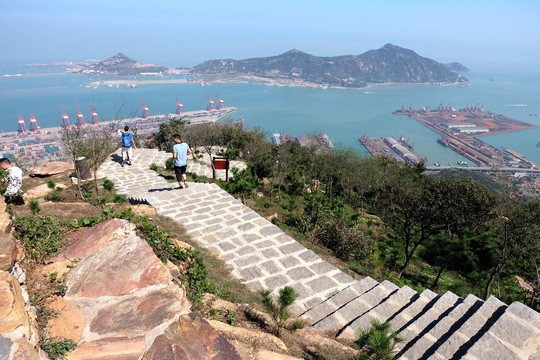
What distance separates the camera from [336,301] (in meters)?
5.00

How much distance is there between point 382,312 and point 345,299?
622 mm

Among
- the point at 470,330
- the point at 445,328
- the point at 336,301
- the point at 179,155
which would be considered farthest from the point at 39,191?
the point at 470,330

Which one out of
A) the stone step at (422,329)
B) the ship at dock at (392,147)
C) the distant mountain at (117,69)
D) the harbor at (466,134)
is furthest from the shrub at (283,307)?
the distant mountain at (117,69)

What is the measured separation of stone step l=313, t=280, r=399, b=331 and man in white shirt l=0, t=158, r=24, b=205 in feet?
23.0

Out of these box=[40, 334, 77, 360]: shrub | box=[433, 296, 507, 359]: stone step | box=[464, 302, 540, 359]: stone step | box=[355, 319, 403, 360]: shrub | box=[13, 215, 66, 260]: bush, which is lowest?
box=[433, 296, 507, 359]: stone step

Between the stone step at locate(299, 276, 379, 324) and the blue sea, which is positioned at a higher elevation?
the stone step at locate(299, 276, 379, 324)

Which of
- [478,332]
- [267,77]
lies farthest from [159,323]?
[267,77]

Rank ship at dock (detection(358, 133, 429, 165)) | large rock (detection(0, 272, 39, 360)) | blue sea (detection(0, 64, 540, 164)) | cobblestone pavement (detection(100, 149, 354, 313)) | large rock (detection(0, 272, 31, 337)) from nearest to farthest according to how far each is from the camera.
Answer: large rock (detection(0, 272, 39, 360)) < large rock (detection(0, 272, 31, 337)) < cobblestone pavement (detection(100, 149, 354, 313)) < ship at dock (detection(358, 133, 429, 165)) < blue sea (detection(0, 64, 540, 164))

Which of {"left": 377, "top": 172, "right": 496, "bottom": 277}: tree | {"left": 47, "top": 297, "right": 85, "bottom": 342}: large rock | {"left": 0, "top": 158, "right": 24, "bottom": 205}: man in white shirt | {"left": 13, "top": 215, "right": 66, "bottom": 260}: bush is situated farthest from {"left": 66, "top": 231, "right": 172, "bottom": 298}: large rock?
{"left": 377, "top": 172, "right": 496, "bottom": 277}: tree

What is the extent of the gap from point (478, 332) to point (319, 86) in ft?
588

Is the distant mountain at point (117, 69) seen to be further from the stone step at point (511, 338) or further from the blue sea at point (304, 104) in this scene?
the stone step at point (511, 338)

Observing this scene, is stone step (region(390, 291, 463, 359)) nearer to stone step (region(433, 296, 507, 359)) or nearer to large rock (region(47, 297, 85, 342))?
stone step (region(433, 296, 507, 359))

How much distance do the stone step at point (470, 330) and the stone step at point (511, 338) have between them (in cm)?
16

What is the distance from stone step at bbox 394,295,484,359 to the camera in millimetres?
3803
